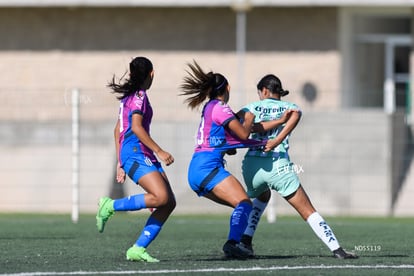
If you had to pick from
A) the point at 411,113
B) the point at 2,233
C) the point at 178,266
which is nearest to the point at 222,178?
the point at 178,266

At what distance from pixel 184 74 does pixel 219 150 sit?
14.4m

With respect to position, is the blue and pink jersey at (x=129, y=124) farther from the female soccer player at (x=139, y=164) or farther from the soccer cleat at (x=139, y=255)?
the soccer cleat at (x=139, y=255)

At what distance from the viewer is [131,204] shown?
10.8 metres

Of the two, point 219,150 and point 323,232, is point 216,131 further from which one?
point 323,232

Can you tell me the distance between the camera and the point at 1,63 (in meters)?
25.9

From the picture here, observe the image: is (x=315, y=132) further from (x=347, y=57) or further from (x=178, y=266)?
(x=178, y=266)

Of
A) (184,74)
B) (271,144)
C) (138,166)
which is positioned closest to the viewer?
(138,166)

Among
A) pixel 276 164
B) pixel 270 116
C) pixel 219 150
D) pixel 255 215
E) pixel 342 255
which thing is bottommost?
pixel 342 255

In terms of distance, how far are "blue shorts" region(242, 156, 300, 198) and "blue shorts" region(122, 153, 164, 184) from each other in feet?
3.58

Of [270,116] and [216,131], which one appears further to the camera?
[270,116]

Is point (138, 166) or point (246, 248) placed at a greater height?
point (138, 166)

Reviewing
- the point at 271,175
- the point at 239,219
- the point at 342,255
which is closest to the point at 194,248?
the point at 271,175

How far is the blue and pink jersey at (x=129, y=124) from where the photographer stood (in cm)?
1084

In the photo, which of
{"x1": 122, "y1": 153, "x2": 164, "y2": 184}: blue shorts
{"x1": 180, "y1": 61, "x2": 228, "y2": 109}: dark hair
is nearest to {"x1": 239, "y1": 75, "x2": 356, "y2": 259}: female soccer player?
{"x1": 180, "y1": 61, "x2": 228, "y2": 109}: dark hair
